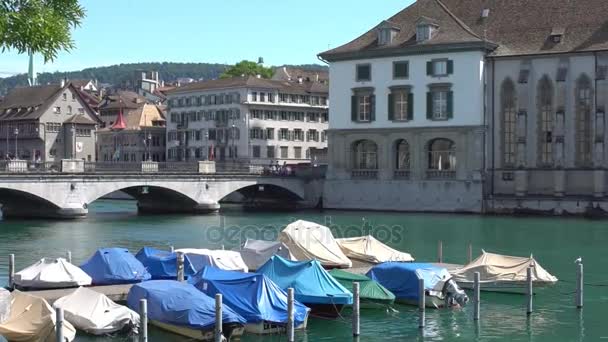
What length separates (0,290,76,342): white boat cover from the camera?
27391mm

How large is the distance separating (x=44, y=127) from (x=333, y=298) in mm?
119294

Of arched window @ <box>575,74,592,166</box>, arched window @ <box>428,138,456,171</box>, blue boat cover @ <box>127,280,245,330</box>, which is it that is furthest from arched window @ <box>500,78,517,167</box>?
blue boat cover @ <box>127,280,245,330</box>

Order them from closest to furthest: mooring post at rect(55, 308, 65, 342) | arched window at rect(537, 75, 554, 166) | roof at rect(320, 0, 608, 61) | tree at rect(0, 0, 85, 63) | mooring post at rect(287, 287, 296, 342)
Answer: tree at rect(0, 0, 85, 63) < mooring post at rect(55, 308, 65, 342) < mooring post at rect(287, 287, 296, 342) < roof at rect(320, 0, 608, 61) < arched window at rect(537, 75, 554, 166)

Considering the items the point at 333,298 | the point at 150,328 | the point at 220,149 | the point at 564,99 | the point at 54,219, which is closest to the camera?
the point at 150,328

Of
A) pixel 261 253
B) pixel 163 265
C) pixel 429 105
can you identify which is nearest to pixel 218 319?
pixel 163 265

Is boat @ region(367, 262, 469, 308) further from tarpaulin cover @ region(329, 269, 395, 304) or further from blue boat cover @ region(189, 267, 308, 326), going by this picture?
blue boat cover @ region(189, 267, 308, 326)

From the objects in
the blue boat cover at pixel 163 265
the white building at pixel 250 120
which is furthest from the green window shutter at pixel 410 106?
the blue boat cover at pixel 163 265

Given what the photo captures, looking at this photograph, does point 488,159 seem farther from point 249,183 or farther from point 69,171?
point 69,171

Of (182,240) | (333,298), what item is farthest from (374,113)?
(333,298)

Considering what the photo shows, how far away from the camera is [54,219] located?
80.8 meters

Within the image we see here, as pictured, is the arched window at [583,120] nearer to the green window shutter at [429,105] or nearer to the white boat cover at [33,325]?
the green window shutter at [429,105]

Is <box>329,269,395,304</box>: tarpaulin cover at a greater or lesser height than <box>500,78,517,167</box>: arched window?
lesser

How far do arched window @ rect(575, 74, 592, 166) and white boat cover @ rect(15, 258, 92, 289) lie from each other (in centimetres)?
6085

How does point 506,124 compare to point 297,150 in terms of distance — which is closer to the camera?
point 506,124
